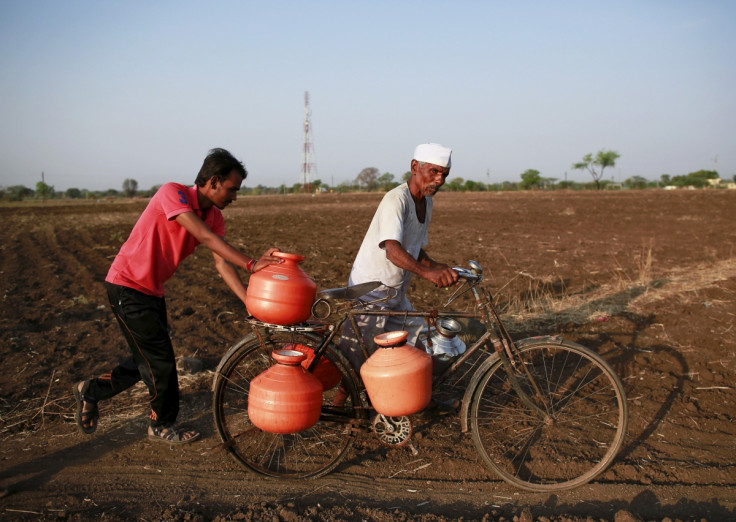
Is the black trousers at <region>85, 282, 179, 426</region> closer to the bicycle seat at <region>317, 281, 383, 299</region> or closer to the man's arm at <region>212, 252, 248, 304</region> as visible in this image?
the man's arm at <region>212, 252, 248, 304</region>

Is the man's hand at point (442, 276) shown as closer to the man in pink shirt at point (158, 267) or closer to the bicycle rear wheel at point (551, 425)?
the bicycle rear wheel at point (551, 425)

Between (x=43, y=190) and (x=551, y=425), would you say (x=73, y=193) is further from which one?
(x=551, y=425)

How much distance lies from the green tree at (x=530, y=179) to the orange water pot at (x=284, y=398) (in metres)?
65.2

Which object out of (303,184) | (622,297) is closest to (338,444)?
(622,297)

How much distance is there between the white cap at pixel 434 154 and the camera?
3.46 m

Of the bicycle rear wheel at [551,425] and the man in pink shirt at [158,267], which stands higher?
the man in pink shirt at [158,267]

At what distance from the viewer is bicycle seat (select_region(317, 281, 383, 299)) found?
129 inches

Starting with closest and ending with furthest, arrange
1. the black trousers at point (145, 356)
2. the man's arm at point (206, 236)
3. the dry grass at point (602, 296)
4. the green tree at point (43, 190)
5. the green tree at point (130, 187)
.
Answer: the man's arm at point (206, 236) < the black trousers at point (145, 356) < the dry grass at point (602, 296) < the green tree at point (43, 190) < the green tree at point (130, 187)

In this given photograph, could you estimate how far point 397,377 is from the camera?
303 centimetres

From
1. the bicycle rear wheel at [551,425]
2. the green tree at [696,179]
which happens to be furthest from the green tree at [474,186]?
the bicycle rear wheel at [551,425]

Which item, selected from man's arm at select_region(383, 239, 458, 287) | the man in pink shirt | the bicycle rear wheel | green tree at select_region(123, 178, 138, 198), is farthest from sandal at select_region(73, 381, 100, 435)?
green tree at select_region(123, 178, 138, 198)

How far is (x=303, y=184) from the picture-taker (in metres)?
68.6

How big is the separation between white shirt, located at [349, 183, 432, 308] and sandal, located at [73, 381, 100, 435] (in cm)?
196

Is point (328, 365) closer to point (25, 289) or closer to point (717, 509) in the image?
point (717, 509)
